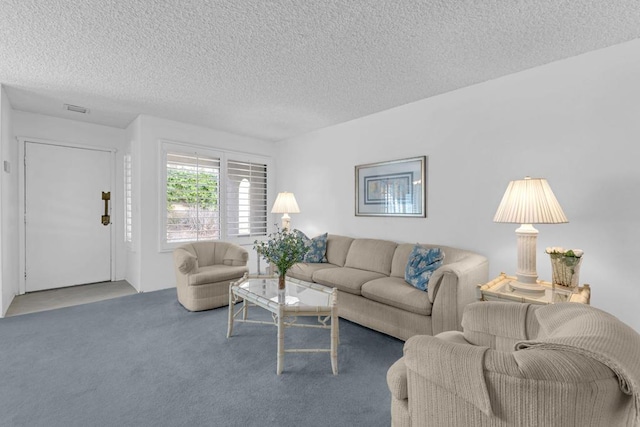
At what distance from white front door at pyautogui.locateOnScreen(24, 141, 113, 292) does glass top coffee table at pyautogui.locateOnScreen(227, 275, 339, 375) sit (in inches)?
124

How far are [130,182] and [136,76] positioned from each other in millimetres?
2145

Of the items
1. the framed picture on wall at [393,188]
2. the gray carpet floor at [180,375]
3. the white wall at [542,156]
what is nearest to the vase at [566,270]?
the white wall at [542,156]

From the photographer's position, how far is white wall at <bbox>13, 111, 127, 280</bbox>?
13.8ft

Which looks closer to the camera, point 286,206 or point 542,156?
point 542,156

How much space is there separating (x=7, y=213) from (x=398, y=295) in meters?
4.51

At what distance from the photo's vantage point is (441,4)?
1923mm

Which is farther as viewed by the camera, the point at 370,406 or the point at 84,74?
the point at 84,74

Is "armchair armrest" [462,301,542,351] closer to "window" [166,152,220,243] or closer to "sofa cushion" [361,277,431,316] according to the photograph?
"sofa cushion" [361,277,431,316]

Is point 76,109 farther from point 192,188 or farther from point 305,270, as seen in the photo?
point 305,270

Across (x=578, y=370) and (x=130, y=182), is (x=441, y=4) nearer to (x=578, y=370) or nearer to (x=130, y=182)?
(x=578, y=370)

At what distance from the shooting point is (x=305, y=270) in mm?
3797

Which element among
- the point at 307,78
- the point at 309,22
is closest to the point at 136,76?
the point at 307,78

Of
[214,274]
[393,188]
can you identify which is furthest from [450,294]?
[214,274]

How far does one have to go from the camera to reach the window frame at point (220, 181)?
14.4ft
